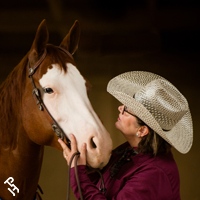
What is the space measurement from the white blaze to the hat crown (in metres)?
0.18

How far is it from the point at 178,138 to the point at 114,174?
26 centimetres

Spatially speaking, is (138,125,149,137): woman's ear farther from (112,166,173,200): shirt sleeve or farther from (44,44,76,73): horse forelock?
(44,44,76,73): horse forelock

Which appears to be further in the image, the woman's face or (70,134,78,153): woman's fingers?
the woman's face

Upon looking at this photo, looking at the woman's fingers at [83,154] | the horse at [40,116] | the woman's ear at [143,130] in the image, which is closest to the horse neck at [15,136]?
the horse at [40,116]

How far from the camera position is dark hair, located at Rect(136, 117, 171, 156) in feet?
2.39

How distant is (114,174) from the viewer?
2.44ft

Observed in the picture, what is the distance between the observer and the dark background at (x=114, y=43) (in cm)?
156

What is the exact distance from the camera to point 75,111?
25.4 inches

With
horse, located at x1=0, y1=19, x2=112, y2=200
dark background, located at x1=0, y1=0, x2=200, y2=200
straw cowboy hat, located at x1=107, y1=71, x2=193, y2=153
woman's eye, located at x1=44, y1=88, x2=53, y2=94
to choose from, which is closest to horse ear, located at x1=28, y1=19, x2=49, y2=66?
horse, located at x1=0, y1=19, x2=112, y2=200

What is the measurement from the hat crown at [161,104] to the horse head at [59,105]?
18 cm

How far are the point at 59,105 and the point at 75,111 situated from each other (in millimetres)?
53

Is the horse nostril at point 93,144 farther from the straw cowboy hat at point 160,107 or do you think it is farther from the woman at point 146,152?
the straw cowboy hat at point 160,107

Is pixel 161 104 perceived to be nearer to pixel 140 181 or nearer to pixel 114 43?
pixel 140 181

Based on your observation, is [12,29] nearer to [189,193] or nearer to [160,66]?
[160,66]
